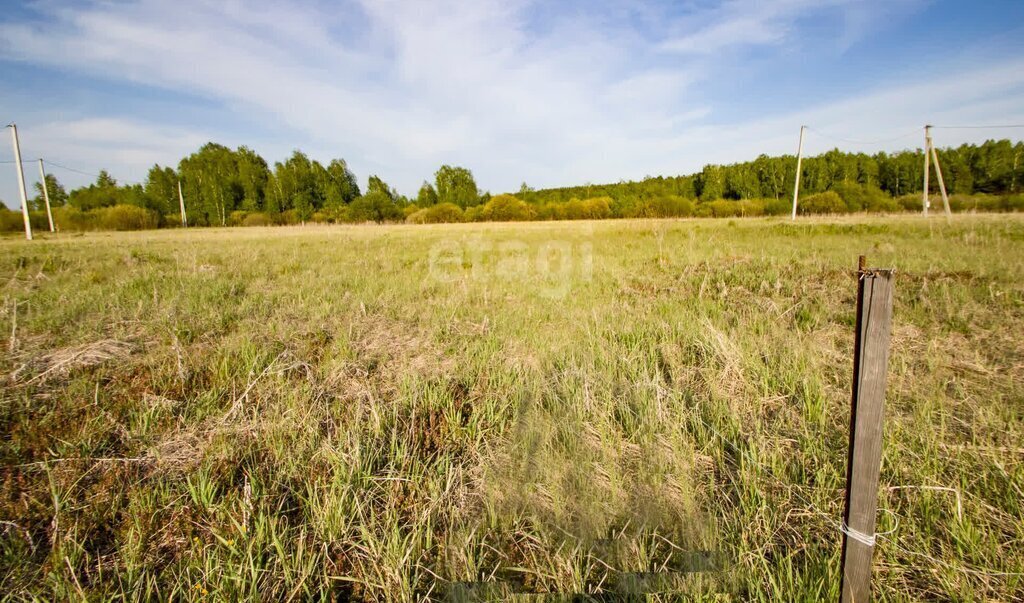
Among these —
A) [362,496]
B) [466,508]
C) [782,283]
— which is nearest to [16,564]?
[362,496]

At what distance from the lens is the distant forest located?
1703 inches

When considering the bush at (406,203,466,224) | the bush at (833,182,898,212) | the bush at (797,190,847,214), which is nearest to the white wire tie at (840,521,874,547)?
the bush at (797,190,847,214)

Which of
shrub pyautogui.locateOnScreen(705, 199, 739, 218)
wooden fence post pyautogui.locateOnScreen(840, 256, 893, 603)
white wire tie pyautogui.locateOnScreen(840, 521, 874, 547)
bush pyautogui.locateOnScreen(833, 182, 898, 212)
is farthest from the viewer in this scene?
shrub pyautogui.locateOnScreen(705, 199, 739, 218)

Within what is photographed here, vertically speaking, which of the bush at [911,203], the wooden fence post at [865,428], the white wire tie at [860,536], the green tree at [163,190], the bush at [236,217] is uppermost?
the green tree at [163,190]

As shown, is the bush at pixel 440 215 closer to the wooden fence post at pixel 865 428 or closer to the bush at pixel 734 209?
the bush at pixel 734 209

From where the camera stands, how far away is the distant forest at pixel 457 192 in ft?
142

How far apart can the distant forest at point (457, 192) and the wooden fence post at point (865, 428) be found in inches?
1739

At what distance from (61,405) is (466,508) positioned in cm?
321

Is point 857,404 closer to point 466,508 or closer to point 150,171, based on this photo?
point 466,508

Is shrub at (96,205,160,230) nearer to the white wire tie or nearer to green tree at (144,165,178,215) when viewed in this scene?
green tree at (144,165,178,215)

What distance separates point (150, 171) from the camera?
56.9 m

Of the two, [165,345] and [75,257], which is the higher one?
[75,257]

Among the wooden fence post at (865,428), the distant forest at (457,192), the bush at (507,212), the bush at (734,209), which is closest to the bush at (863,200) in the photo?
the distant forest at (457,192)

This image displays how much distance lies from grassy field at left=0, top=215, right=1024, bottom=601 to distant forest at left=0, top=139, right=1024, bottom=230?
42006 mm
